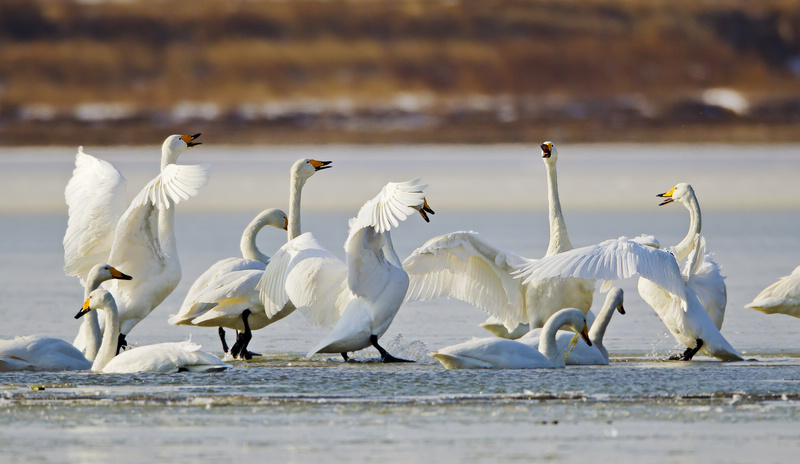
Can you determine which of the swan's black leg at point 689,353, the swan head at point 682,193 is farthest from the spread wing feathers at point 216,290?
the swan head at point 682,193

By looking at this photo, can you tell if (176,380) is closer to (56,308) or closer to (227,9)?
(56,308)

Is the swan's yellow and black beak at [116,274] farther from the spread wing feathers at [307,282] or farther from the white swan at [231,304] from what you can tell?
the spread wing feathers at [307,282]

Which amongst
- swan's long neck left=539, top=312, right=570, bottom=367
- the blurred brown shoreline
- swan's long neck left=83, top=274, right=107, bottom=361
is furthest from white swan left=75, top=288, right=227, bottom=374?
the blurred brown shoreline

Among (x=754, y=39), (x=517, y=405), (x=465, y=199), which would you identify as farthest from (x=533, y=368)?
(x=754, y=39)

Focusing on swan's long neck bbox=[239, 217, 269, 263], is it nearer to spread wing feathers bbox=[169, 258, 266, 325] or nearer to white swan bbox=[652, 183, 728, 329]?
spread wing feathers bbox=[169, 258, 266, 325]

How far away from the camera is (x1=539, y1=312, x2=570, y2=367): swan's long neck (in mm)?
8492

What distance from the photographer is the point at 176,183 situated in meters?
9.02

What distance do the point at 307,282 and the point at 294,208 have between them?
1.37 m

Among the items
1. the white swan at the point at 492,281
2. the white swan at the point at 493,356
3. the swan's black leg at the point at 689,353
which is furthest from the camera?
the white swan at the point at 492,281

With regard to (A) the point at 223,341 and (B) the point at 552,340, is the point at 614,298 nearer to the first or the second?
(B) the point at 552,340

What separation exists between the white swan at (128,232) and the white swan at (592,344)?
8.00 ft

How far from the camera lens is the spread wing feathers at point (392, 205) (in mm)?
8781

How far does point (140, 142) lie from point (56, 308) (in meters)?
33.7

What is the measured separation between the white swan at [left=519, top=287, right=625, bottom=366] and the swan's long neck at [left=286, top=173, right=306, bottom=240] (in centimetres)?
230
